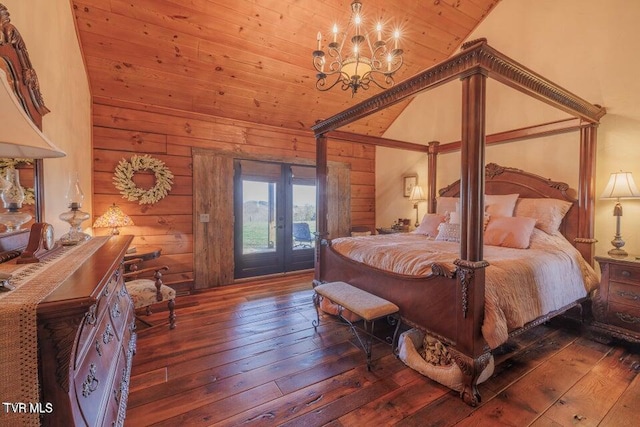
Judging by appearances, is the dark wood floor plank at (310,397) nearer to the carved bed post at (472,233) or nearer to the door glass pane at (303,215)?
the carved bed post at (472,233)

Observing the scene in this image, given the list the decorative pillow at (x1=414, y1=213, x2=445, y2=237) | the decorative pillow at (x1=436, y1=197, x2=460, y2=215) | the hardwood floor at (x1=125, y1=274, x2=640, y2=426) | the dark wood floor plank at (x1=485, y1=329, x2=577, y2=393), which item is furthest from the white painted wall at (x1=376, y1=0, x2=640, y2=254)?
the hardwood floor at (x1=125, y1=274, x2=640, y2=426)

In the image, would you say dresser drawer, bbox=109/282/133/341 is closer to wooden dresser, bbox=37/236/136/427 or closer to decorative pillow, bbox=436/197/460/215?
wooden dresser, bbox=37/236/136/427

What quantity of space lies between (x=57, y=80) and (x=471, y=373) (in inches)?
138

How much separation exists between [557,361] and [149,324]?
3.65 m

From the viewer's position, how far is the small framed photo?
488 cm

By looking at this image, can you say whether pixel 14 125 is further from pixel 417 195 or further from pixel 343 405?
pixel 417 195

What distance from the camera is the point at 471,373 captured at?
1744 mm

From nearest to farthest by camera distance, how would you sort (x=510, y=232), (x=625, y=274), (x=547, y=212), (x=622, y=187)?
(x=625, y=274)
(x=622, y=187)
(x=510, y=232)
(x=547, y=212)

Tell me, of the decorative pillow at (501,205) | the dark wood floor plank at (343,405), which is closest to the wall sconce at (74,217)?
the dark wood floor plank at (343,405)

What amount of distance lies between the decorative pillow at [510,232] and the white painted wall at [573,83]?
0.88 meters

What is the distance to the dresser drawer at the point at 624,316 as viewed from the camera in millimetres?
2254

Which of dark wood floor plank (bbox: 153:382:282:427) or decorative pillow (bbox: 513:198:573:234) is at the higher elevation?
decorative pillow (bbox: 513:198:573:234)

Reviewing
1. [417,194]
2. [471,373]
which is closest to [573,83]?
[417,194]

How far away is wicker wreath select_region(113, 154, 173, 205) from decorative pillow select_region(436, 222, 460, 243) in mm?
3539
